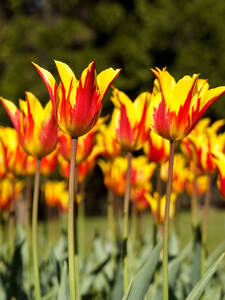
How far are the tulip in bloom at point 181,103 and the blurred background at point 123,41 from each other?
747 centimetres

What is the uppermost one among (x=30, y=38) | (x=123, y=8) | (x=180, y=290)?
(x=123, y=8)

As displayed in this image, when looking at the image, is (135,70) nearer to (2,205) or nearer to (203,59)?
(203,59)

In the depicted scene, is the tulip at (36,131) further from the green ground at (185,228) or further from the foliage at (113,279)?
the green ground at (185,228)

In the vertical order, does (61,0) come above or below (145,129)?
above

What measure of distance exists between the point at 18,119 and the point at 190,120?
1.79 ft

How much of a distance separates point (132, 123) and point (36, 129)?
33cm

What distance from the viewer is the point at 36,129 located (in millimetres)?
1415

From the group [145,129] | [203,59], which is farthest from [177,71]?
[145,129]

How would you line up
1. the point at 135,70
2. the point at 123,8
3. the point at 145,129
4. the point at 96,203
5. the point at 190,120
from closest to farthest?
the point at 190,120 → the point at 145,129 → the point at 135,70 → the point at 123,8 → the point at 96,203

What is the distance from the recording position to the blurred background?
29.6ft

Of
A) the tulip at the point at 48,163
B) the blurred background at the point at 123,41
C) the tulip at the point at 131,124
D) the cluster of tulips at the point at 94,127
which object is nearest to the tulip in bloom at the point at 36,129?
the cluster of tulips at the point at 94,127

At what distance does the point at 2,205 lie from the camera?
2.65 meters

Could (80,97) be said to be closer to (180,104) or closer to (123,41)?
(180,104)

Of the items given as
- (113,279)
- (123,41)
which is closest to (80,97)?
(113,279)
